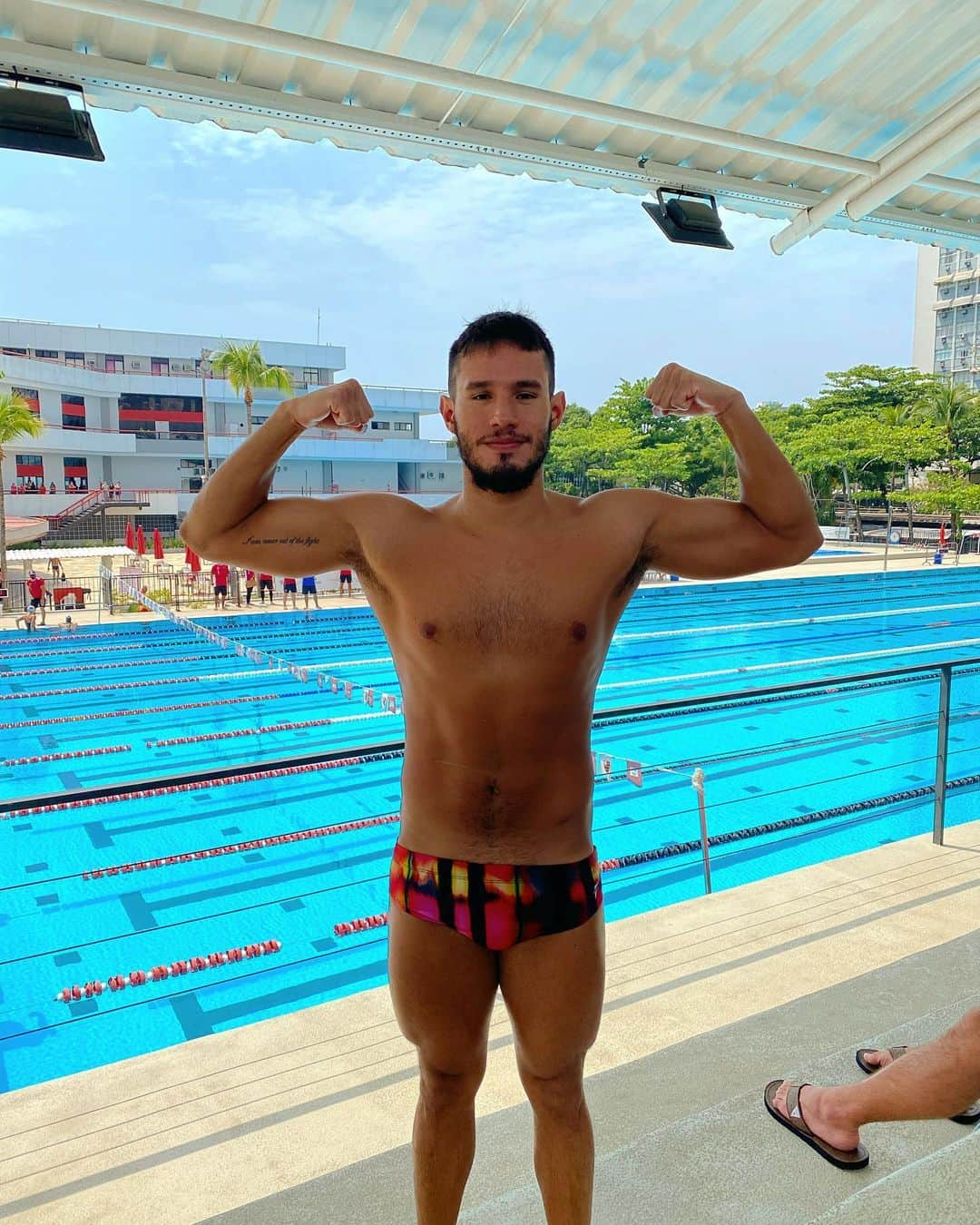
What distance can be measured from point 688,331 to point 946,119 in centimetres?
11100

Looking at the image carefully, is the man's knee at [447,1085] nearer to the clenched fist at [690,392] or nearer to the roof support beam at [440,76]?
the clenched fist at [690,392]

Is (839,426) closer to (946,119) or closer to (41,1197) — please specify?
(946,119)

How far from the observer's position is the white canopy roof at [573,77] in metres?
2.28

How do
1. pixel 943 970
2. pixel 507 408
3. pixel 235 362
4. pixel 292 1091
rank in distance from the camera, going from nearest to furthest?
pixel 507 408 → pixel 292 1091 → pixel 943 970 → pixel 235 362

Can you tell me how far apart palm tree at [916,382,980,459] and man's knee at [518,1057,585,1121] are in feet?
117

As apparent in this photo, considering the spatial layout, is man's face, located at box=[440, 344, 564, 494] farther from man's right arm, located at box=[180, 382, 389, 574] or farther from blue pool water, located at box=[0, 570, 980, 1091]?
blue pool water, located at box=[0, 570, 980, 1091]

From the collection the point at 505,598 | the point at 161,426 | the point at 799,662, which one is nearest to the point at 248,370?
the point at 161,426

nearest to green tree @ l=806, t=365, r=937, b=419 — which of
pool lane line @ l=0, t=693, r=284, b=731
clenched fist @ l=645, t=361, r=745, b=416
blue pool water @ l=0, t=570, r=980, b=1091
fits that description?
blue pool water @ l=0, t=570, r=980, b=1091

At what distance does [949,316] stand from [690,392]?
2338 inches

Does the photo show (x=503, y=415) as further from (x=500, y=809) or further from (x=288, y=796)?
(x=288, y=796)

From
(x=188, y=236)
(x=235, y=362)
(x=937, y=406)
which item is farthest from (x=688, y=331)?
(x=235, y=362)

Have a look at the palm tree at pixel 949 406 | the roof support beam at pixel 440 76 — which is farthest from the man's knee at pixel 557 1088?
the palm tree at pixel 949 406

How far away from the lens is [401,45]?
7.99ft

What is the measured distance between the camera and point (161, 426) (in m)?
35.6
